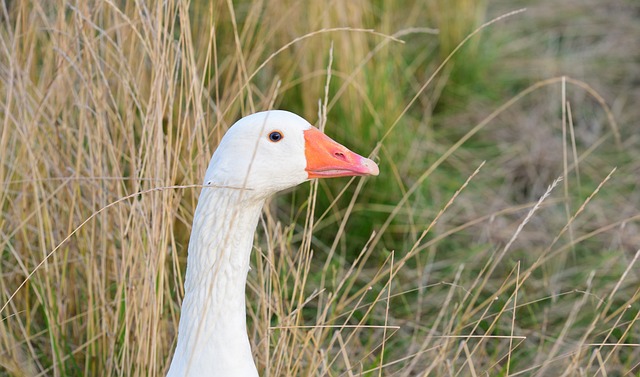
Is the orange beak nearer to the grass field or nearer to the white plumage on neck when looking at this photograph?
the white plumage on neck

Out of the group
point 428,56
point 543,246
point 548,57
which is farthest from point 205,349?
point 548,57

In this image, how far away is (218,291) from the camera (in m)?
1.90

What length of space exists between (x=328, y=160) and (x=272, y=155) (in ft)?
0.36

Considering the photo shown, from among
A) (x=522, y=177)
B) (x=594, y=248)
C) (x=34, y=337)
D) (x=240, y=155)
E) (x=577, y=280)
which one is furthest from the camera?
(x=522, y=177)

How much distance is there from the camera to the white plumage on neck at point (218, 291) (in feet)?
6.15

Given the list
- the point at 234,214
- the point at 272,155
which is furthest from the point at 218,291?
the point at 272,155

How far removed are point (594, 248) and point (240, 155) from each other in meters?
2.36

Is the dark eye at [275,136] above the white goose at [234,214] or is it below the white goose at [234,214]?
above

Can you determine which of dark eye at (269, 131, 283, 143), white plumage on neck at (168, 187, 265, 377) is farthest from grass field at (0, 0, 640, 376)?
dark eye at (269, 131, 283, 143)

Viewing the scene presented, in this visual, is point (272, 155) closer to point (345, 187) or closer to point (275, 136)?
point (275, 136)

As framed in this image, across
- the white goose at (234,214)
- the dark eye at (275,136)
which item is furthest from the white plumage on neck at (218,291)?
the dark eye at (275,136)

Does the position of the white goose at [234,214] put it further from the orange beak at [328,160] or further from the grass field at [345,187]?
the grass field at [345,187]

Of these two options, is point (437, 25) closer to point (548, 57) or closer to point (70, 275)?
point (548, 57)

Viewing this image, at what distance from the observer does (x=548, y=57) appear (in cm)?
521
